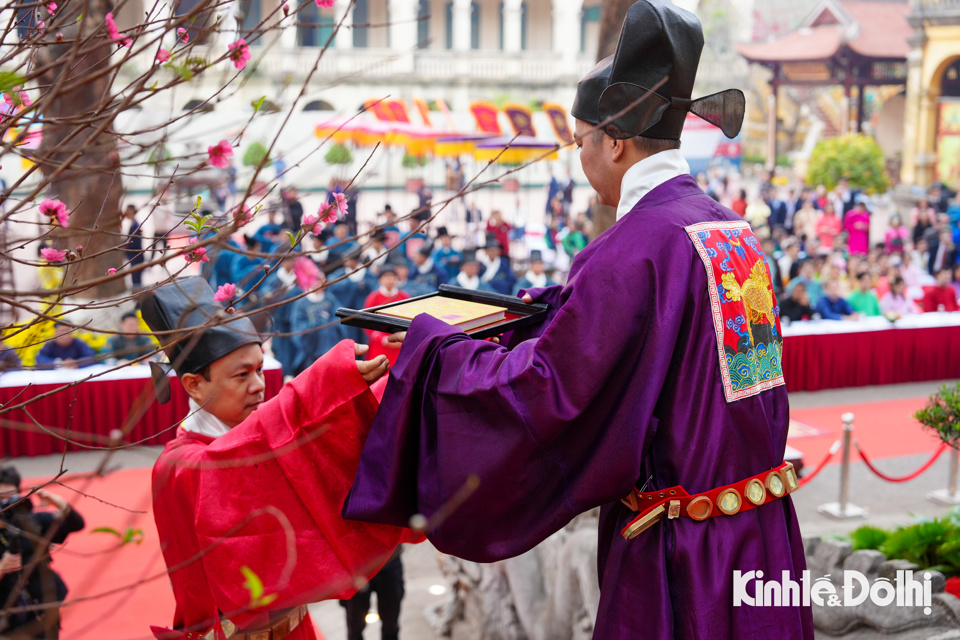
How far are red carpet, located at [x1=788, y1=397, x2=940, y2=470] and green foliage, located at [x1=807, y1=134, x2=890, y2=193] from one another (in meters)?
16.5

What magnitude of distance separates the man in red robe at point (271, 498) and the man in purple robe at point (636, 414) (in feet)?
0.31

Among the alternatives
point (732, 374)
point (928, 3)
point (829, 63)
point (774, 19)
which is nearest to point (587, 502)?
point (732, 374)

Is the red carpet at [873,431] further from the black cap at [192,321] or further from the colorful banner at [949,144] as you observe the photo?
the colorful banner at [949,144]

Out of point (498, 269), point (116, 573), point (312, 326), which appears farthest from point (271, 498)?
point (498, 269)

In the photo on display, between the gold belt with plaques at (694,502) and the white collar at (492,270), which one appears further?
the white collar at (492,270)

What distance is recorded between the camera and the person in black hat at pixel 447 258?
40.5ft

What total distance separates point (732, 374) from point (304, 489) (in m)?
1.10

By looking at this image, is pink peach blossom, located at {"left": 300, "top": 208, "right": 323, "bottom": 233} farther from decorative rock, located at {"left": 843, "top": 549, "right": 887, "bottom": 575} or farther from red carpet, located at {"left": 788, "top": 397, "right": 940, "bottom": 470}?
red carpet, located at {"left": 788, "top": 397, "right": 940, "bottom": 470}

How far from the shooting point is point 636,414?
2.08m

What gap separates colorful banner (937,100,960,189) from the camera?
2462 centimetres

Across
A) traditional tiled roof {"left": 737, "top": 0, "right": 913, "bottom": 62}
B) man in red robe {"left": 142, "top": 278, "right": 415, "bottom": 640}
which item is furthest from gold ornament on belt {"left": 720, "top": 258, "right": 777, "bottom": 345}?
traditional tiled roof {"left": 737, "top": 0, "right": 913, "bottom": 62}

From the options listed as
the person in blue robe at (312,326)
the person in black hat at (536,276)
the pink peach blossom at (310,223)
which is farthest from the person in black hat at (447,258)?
the pink peach blossom at (310,223)

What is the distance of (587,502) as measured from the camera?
213 centimetres

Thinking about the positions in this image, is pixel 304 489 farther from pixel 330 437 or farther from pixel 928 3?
pixel 928 3
